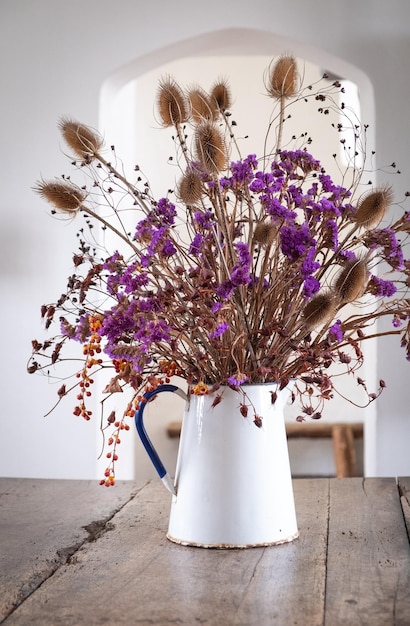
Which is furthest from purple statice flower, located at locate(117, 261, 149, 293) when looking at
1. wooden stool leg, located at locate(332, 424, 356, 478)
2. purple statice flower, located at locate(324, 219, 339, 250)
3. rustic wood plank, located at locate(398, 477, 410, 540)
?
wooden stool leg, located at locate(332, 424, 356, 478)

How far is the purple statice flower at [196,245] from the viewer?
98 cm

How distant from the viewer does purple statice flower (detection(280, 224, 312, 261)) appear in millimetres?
919

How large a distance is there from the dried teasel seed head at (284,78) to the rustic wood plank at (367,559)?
56cm

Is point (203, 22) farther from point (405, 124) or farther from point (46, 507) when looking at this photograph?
point (46, 507)

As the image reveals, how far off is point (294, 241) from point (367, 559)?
0.38m

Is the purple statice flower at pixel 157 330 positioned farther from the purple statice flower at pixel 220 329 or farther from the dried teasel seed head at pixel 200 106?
the dried teasel seed head at pixel 200 106

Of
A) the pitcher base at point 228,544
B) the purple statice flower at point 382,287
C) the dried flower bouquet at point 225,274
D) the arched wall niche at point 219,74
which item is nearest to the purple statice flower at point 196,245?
the dried flower bouquet at point 225,274

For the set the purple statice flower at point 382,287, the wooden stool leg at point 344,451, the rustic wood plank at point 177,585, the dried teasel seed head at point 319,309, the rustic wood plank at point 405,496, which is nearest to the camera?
the rustic wood plank at point 177,585

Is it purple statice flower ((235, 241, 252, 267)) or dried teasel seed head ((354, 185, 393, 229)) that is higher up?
dried teasel seed head ((354, 185, 393, 229))

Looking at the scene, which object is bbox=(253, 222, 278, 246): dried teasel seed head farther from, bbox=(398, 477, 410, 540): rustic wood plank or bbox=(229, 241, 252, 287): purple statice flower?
bbox=(398, 477, 410, 540): rustic wood plank

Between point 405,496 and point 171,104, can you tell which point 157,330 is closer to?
point 171,104

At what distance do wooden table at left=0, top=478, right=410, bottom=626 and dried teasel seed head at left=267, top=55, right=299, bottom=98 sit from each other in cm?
55

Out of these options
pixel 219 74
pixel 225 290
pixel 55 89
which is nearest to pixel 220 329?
pixel 225 290

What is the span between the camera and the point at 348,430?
4441 mm
